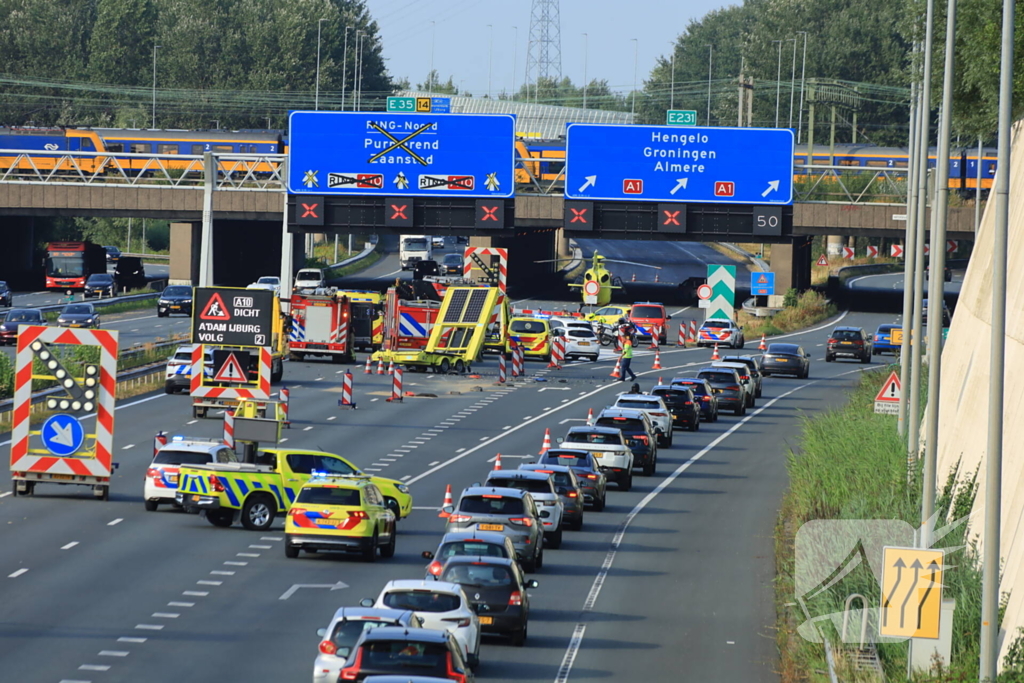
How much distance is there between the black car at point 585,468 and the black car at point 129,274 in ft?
207

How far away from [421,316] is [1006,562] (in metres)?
42.4

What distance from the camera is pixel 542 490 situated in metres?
29.8

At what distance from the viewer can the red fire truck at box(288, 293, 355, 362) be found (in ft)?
195

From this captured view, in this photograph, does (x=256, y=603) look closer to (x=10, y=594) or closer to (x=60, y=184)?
(x=10, y=594)

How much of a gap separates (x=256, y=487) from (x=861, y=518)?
11538mm

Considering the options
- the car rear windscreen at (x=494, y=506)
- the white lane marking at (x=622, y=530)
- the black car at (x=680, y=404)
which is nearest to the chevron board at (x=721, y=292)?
the white lane marking at (x=622, y=530)

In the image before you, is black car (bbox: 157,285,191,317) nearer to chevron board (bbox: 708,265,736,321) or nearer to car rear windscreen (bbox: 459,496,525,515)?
chevron board (bbox: 708,265,736,321)

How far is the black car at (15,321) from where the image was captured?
62.5 metres

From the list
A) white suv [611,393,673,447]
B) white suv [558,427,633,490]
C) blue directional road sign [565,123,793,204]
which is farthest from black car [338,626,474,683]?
blue directional road sign [565,123,793,204]

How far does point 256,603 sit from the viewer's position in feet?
79.0

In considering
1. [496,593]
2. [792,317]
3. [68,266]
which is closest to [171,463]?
[496,593]

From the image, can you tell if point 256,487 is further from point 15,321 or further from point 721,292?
point 15,321

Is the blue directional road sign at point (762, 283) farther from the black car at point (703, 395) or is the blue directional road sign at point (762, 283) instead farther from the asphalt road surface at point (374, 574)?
the asphalt road surface at point (374, 574)

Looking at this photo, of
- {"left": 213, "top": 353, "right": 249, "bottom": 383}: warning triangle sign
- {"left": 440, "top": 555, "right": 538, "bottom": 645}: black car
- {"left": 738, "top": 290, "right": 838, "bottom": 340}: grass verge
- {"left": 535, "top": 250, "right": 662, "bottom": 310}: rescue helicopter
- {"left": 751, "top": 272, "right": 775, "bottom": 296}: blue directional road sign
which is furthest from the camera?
{"left": 751, "top": 272, "right": 775, "bottom": 296}: blue directional road sign
